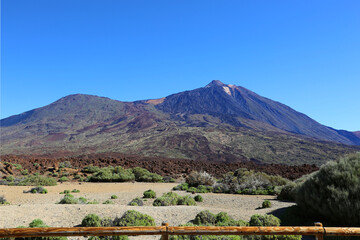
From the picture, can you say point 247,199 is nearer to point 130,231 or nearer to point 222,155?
point 130,231

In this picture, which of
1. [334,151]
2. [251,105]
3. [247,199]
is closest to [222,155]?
[334,151]

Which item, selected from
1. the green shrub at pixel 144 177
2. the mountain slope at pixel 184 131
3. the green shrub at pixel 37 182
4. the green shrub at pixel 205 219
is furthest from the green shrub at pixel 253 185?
the mountain slope at pixel 184 131

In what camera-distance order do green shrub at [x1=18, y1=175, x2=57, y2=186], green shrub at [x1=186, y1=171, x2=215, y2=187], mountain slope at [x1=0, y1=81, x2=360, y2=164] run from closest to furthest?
green shrub at [x1=18, y1=175, x2=57, y2=186] → green shrub at [x1=186, y1=171, x2=215, y2=187] → mountain slope at [x1=0, y1=81, x2=360, y2=164]

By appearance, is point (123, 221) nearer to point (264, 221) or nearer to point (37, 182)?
point (264, 221)

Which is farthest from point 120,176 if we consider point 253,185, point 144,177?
point 253,185

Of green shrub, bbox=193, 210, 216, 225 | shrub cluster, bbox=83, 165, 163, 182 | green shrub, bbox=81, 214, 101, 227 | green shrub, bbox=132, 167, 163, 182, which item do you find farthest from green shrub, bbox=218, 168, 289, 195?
green shrub, bbox=81, 214, 101, 227

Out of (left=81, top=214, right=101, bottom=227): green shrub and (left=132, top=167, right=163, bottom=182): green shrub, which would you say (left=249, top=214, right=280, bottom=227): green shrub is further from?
(left=132, top=167, right=163, bottom=182): green shrub

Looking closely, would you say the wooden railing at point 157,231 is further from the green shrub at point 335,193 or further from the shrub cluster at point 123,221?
Answer: the shrub cluster at point 123,221

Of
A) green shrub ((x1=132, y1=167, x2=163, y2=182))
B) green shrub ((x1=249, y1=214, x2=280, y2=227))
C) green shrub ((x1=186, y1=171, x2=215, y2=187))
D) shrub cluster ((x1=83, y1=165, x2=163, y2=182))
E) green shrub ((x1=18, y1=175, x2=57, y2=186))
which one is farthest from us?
green shrub ((x1=132, y1=167, x2=163, y2=182))
